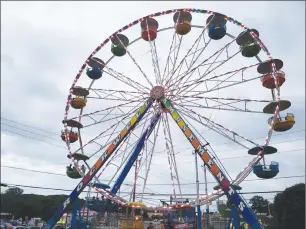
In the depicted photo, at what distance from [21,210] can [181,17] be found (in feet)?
186

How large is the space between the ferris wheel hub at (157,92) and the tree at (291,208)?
1187 inches

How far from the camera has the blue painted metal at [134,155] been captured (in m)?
17.2

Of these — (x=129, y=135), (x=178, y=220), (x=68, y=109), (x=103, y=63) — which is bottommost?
(x=178, y=220)

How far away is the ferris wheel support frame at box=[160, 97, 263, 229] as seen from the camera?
12.6 meters

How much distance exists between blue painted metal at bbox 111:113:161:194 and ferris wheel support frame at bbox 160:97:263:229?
156cm

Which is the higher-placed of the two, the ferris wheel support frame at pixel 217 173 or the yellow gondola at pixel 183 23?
the yellow gondola at pixel 183 23

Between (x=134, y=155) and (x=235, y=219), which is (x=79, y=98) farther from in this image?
(x=235, y=219)

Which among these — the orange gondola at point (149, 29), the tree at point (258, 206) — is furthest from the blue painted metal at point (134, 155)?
the tree at point (258, 206)

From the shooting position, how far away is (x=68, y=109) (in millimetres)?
18031

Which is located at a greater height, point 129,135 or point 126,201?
point 129,135

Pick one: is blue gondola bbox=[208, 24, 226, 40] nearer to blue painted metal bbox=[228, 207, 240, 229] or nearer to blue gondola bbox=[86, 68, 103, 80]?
blue gondola bbox=[86, 68, 103, 80]

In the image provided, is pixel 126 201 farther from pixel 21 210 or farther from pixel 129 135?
pixel 21 210

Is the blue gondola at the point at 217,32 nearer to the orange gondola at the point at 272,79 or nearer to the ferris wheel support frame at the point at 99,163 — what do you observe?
the orange gondola at the point at 272,79

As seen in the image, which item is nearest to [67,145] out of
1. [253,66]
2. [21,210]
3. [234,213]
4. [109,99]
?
[109,99]
